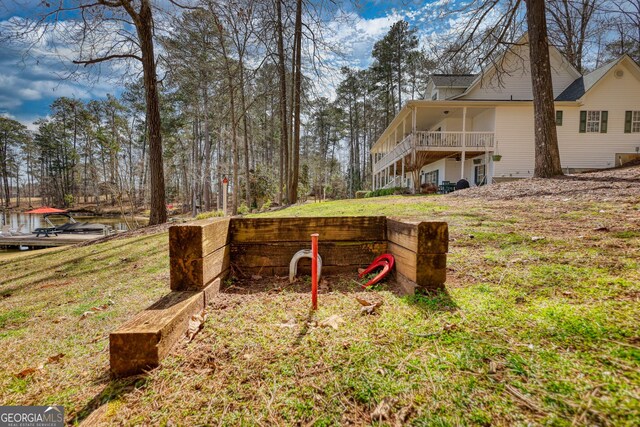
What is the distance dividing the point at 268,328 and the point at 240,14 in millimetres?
7048

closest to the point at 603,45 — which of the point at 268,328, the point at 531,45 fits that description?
the point at 531,45

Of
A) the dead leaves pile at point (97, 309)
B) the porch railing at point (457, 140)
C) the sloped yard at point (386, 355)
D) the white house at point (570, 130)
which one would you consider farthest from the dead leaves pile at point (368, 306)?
the porch railing at point (457, 140)

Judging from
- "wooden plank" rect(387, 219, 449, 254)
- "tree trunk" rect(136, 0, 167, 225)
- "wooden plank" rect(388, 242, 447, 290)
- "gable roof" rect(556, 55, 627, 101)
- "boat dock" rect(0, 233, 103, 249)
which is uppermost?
"gable roof" rect(556, 55, 627, 101)

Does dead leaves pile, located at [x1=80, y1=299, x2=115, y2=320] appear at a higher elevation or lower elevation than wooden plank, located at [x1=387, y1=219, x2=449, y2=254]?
lower

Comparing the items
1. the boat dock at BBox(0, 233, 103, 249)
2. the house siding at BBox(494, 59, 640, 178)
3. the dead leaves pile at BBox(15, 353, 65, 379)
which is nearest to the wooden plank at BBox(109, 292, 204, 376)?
the dead leaves pile at BBox(15, 353, 65, 379)

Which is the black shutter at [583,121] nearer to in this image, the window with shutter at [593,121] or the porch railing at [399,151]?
the window with shutter at [593,121]

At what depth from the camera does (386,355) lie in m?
1.31

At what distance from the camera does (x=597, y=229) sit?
9.84 ft

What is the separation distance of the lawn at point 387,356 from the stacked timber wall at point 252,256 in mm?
114

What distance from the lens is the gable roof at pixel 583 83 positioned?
14.5 metres

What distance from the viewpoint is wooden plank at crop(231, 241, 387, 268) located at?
2295mm

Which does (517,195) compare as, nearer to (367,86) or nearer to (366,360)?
(366,360)

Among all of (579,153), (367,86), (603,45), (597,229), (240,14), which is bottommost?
(597,229)

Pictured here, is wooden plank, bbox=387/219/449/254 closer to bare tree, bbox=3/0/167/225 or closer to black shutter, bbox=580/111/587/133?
bare tree, bbox=3/0/167/225
